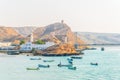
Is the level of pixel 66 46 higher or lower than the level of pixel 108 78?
higher

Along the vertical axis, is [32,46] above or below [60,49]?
above

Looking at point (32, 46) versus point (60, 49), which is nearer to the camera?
point (60, 49)

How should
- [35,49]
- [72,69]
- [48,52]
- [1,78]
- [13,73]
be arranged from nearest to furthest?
[1,78]
[13,73]
[72,69]
[48,52]
[35,49]

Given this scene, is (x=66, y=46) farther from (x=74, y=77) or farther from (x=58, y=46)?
(x=74, y=77)

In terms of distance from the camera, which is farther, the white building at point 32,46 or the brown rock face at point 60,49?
the white building at point 32,46

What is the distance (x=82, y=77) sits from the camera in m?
55.0

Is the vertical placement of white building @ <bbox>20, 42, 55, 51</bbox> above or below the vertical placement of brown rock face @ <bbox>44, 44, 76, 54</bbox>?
above

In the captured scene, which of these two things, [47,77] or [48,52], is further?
[48,52]

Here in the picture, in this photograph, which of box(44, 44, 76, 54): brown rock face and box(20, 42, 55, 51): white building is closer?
box(44, 44, 76, 54): brown rock face

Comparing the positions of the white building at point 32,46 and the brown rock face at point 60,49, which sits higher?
the white building at point 32,46

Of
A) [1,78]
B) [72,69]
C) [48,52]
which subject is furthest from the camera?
[48,52]

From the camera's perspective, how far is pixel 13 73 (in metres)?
60.1

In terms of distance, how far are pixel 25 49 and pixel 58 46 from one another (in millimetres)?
16125

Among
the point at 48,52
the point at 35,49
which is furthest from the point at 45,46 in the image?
the point at 48,52
